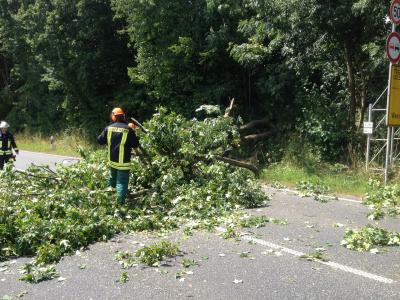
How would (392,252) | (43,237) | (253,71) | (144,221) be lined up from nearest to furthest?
(392,252), (43,237), (144,221), (253,71)

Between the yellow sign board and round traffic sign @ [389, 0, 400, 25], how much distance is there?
0.94m

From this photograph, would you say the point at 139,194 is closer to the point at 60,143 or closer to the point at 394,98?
the point at 394,98

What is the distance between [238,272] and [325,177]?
263 inches

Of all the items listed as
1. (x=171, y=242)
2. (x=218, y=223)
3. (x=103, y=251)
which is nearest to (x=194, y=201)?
(x=218, y=223)

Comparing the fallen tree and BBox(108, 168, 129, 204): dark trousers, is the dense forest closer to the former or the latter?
the fallen tree

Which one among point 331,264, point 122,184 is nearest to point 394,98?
point 331,264

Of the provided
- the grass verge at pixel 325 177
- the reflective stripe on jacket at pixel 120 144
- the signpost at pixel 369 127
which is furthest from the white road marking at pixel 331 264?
the signpost at pixel 369 127

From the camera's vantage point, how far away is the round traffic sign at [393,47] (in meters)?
9.49

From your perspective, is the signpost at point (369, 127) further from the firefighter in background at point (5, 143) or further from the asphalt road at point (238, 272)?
the firefighter in background at point (5, 143)

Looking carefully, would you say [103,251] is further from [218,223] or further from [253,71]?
[253,71]

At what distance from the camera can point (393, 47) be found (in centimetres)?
961

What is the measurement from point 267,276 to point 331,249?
1.35 metres

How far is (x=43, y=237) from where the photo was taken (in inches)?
263

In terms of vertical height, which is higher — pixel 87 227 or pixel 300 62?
pixel 300 62
